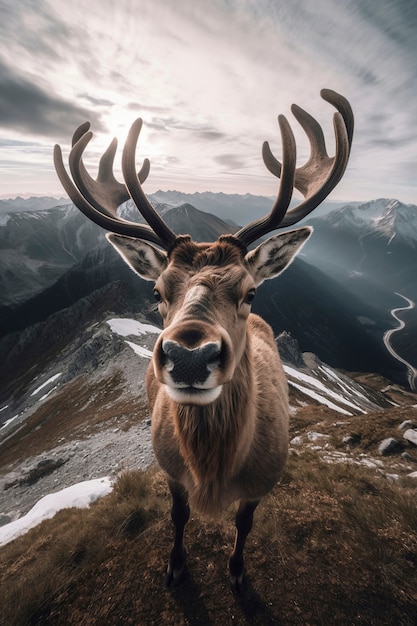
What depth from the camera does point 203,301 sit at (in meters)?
3.56

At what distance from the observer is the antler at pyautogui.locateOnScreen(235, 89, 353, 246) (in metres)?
4.48

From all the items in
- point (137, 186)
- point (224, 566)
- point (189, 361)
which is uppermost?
point (137, 186)

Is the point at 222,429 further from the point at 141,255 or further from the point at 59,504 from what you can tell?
the point at 59,504

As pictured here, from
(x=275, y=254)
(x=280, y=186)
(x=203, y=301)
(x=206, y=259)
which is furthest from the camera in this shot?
(x=275, y=254)

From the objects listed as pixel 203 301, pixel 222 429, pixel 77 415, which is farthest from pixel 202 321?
pixel 77 415

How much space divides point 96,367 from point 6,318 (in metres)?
150

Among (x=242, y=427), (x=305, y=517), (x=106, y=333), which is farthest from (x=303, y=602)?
(x=106, y=333)

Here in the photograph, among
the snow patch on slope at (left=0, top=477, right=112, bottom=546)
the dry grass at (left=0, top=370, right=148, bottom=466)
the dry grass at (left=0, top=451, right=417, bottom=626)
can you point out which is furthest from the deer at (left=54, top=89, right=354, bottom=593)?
the dry grass at (left=0, top=370, right=148, bottom=466)

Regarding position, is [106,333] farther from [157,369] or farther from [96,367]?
[157,369]

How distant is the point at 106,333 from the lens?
1720 inches

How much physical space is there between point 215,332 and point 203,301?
0.56 meters

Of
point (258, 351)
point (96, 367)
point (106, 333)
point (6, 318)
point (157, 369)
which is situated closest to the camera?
point (157, 369)

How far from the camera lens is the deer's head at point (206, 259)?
3.02 meters

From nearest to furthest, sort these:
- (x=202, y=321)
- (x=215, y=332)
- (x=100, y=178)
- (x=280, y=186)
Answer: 1. (x=215, y=332)
2. (x=202, y=321)
3. (x=280, y=186)
4. (x=100, y=178)
